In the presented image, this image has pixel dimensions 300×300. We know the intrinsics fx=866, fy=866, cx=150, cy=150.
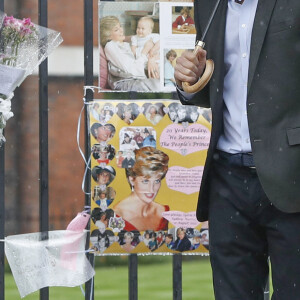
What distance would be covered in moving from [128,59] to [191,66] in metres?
0.93

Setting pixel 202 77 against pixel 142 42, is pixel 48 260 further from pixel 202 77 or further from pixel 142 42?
pixel 202 77

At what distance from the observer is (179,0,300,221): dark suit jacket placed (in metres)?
2.69

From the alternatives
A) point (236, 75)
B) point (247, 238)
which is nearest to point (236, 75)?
point (236, 75)

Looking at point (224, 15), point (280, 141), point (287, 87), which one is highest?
point (224, 15)

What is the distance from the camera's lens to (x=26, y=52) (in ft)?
11.8

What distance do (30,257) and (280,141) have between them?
4.86 ft

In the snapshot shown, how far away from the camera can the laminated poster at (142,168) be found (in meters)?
3.69

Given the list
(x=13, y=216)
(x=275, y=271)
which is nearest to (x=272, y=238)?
(x=275, y=271)

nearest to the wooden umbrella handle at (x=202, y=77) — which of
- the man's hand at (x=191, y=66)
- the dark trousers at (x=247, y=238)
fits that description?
the man's hand at (x=191, y=66)

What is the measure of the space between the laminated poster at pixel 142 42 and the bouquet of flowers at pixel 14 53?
0.28 metres

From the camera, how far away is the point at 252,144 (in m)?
2.75

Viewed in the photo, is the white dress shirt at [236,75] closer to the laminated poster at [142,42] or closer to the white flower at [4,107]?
the laminated poster at [142,42]

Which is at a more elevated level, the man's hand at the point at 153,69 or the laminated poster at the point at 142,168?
the man's hand at the point at 153,69

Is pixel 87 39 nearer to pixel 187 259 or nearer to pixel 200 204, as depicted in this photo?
pixel 200 204
